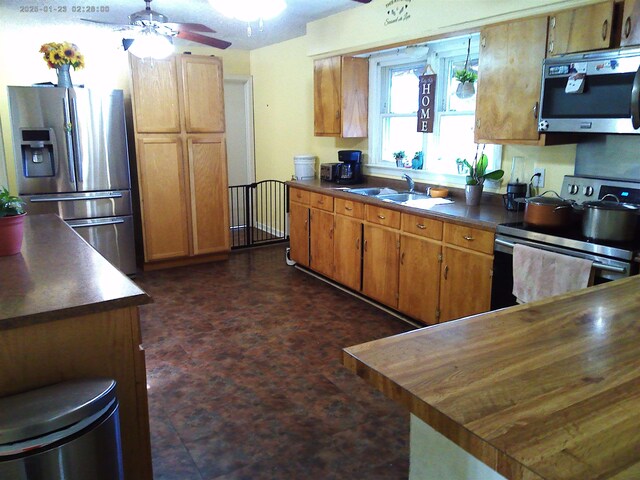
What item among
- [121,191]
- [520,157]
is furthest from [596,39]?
[121,191]

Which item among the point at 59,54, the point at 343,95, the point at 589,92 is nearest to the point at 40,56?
the point at 59,54

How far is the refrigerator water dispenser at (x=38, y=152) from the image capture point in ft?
13.9

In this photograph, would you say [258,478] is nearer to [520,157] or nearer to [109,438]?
[109,438]

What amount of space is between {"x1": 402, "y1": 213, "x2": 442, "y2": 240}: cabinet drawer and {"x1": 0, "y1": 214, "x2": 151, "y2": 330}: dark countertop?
6.69ft

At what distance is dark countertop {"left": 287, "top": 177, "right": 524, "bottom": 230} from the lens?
2990mm

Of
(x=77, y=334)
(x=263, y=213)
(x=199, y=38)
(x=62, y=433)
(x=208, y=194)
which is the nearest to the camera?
(x=62, y=433)

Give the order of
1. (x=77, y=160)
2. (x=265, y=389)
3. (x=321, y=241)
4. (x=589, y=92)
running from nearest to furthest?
(x=589, y=92) < (x=265, y=389) < (x=77, y=160) < (x=321, y=241)

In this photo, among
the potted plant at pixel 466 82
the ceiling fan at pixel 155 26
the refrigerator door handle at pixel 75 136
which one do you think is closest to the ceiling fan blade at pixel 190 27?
the ceiling fan at pixel 155 26

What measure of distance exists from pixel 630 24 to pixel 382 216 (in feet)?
6.19

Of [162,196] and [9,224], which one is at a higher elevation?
[9,224]

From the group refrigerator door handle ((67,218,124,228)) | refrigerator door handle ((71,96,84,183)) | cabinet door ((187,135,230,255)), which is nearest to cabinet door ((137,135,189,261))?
cabinet door ((187,135,230,255))

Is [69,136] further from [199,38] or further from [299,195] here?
[299,195]

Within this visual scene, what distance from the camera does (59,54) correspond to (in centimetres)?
430

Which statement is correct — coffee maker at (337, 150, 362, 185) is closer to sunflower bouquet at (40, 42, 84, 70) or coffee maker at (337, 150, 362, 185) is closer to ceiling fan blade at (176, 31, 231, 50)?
ceiling fan blade at (176, 31, 231, 50)
